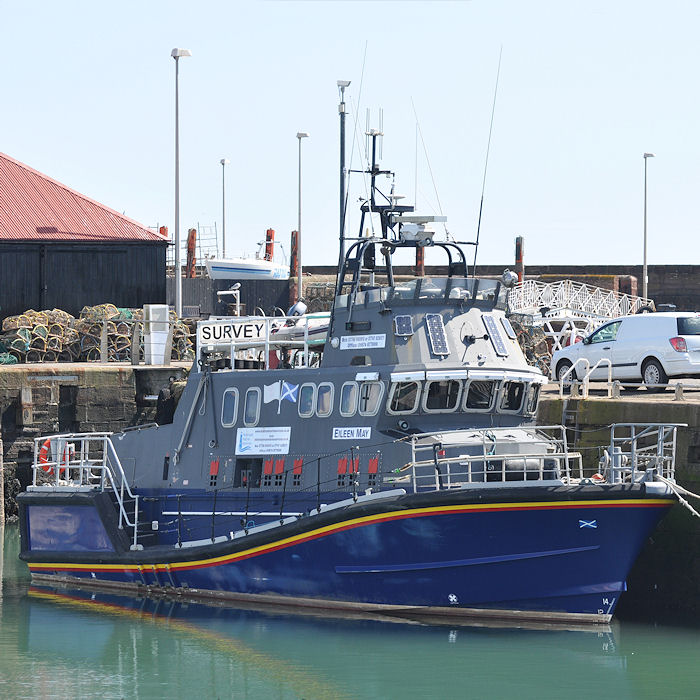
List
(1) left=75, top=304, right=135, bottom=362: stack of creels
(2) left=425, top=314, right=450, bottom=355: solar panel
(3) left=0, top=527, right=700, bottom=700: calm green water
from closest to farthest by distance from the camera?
(3) left=0, top=527, right=700, bottom=700: calm green water < (2) left=425, top=314, right=450, bottom=355: solar panel < (1) left=75, top=304, right=135, bottom=362: stack of creels

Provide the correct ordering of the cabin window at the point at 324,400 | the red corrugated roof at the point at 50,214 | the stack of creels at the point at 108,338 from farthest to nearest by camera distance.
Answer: the red corrugated roof at the point at 50,214
the stack of creels at the point at 108,338
the cabin window at the point at 324,400

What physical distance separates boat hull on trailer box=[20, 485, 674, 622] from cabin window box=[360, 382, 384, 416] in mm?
1384

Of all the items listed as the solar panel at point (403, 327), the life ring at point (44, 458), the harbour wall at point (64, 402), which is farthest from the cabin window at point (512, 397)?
the harbour wall at point (64, 402)

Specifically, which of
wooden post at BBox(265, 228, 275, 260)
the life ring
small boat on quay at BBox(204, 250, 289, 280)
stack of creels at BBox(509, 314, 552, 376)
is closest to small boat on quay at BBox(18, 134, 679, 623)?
the life ring

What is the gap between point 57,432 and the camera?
2772cm

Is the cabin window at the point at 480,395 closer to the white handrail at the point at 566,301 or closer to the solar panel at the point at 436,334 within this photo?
the solar panel at the point at 436,334

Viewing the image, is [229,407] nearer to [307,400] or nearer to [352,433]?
[307,400]

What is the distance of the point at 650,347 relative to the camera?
74.8 feet

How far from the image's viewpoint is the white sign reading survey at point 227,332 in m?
20.2

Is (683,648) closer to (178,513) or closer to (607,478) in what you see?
(607,478)

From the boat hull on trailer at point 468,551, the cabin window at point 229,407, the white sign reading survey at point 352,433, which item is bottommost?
the boat hull on trailer at point 468,551

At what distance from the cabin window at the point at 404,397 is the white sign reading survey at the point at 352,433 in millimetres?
470

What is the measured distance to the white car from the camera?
2234 cm

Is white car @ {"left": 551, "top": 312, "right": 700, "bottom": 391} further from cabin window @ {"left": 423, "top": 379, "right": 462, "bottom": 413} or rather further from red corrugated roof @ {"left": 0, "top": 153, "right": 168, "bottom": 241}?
red corrugated roof @ {"left": 0, "top": 153, "right": 168, "bottom": 241}
